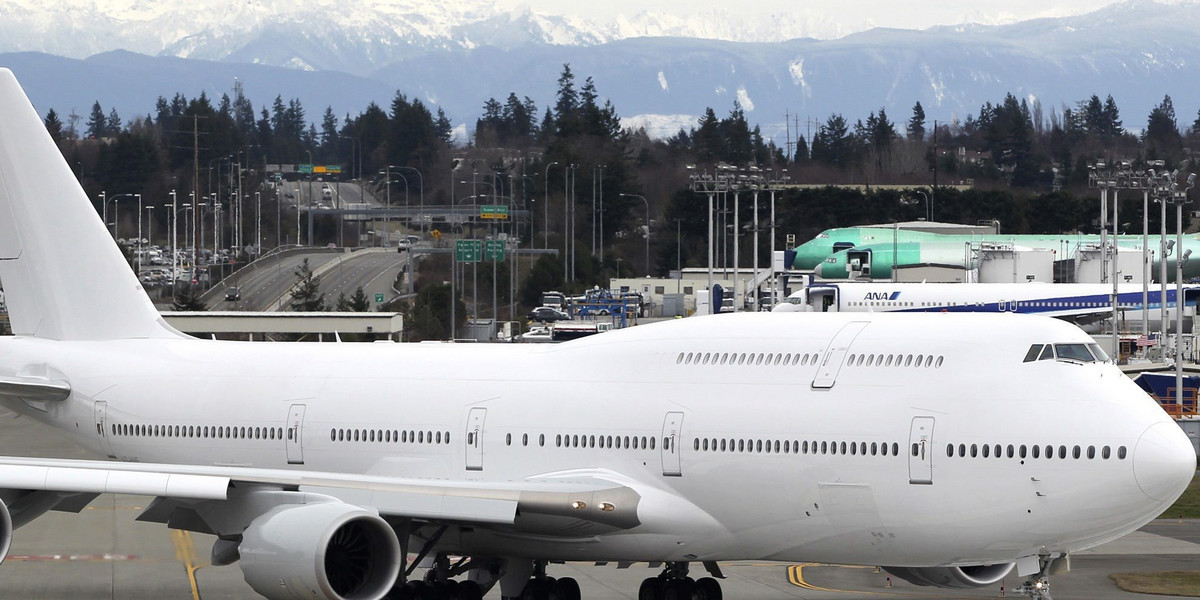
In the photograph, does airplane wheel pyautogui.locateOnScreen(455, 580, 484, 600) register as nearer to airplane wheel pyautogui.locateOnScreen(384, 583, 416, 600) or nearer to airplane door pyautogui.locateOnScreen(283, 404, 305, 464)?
airplane wheel pyautogui.locateOnScreen(384, 583, 416, 600)

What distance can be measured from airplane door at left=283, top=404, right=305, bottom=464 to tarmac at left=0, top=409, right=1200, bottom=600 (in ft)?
11.9

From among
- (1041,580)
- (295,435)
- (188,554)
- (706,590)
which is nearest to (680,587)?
(706,590)

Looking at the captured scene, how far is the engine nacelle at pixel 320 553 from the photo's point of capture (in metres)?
23.0

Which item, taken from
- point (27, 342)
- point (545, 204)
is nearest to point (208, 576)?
point (27, 342)

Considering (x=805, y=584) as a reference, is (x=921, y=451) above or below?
above

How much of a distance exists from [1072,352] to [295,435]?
1395cm

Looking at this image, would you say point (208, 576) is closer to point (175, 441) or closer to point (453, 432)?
point (175, 441)

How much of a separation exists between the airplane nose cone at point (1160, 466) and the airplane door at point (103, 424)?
64.8ft

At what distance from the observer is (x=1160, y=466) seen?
21359mm

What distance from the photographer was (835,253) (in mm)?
130750

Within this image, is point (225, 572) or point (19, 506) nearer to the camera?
point (19, 506)

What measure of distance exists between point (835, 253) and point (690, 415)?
354 feet

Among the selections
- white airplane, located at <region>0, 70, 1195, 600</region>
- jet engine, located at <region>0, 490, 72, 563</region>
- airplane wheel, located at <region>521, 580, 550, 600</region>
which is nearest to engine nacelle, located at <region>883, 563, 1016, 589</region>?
white airplane, located at <region>0, 70, 1195, 600</region>

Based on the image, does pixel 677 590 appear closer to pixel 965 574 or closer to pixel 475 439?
pixel 475 439
